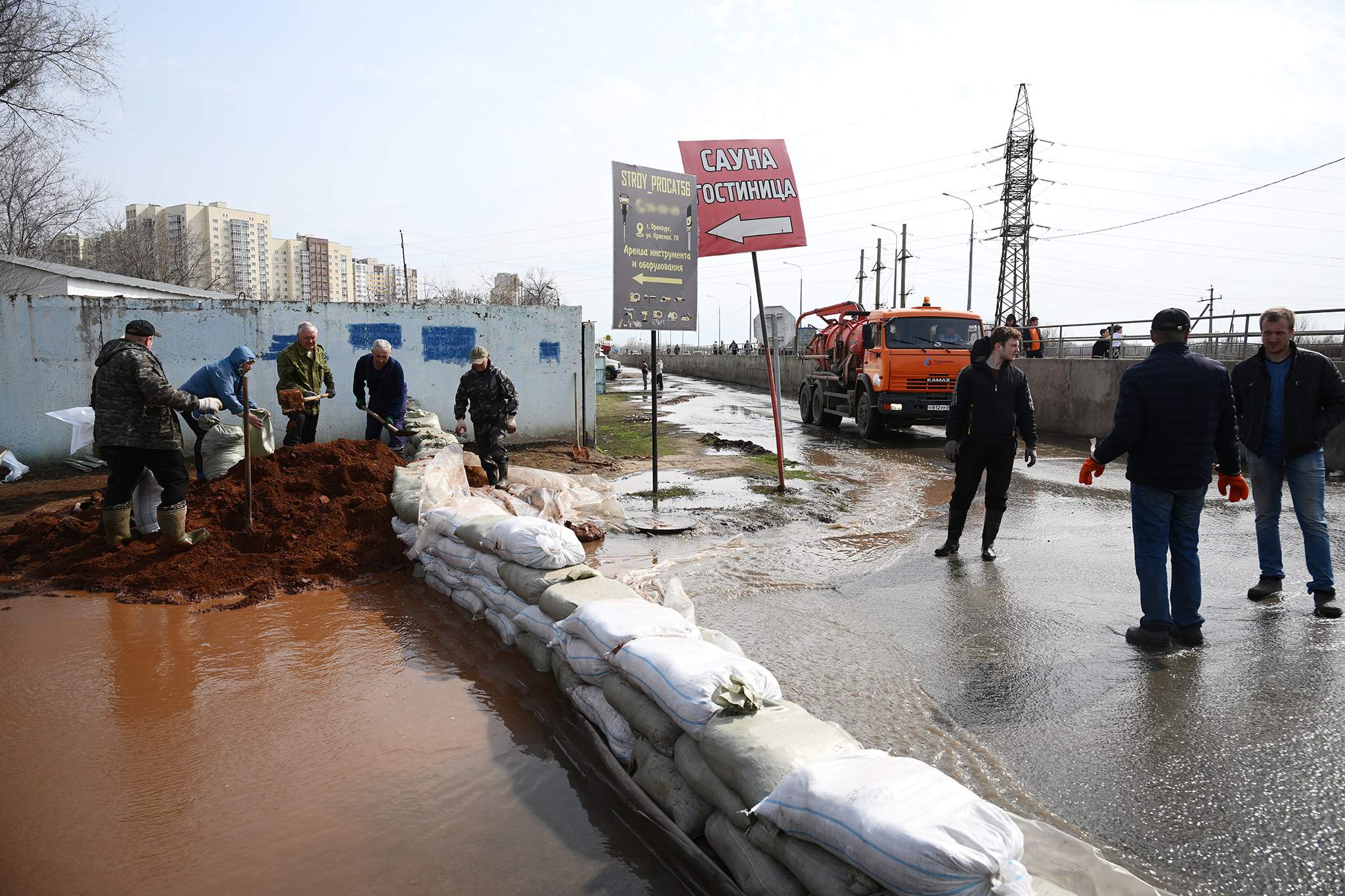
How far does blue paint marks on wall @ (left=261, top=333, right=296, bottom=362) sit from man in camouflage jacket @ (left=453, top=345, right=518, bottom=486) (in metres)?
4.25

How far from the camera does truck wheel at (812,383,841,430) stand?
17141mm

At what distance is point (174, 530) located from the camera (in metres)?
5.96

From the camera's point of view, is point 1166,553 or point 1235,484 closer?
point 1166,553

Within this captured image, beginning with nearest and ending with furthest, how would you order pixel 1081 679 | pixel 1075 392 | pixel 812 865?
pixel 812 865, pixel 1081 679, pixel 1075 392

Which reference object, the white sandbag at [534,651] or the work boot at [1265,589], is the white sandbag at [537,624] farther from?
the work boot at [1265,589]

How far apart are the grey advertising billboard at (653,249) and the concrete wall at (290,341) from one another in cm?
463

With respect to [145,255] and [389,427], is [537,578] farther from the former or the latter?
[145,255]

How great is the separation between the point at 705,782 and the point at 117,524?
18.3ft

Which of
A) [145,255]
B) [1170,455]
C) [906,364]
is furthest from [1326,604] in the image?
[145,255]

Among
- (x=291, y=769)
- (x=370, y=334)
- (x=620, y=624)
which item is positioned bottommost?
(x=291, y=769)

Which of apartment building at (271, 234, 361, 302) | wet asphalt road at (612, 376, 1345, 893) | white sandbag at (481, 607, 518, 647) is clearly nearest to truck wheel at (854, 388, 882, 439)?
wet asphalt road at (612, 376, 1345, 893)

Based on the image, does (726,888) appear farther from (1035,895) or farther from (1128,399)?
(1128,399)

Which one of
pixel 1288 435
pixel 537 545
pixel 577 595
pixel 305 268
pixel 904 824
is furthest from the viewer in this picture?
pixel 305 268

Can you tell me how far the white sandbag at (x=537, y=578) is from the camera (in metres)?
4.37
